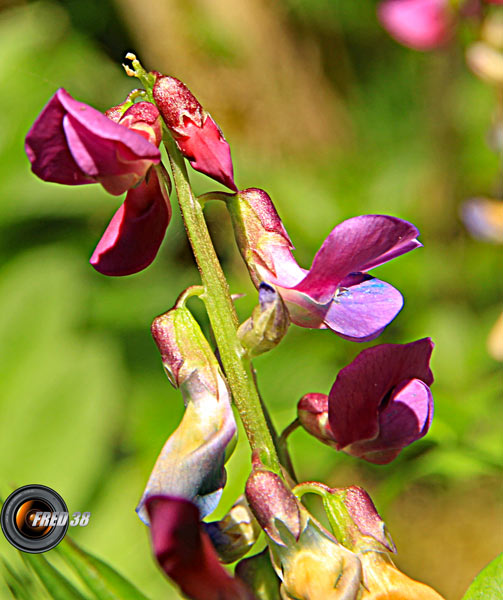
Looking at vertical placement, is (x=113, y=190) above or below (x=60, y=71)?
above

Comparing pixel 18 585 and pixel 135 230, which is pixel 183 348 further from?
pixel 18 585

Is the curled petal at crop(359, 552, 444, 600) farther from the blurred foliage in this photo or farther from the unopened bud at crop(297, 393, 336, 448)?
the blurred foliage

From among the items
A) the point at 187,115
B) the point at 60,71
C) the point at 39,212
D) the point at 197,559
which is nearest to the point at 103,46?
the point at 60,71

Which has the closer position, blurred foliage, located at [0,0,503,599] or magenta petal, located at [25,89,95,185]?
magenta petal, located at [25,89,95,185]

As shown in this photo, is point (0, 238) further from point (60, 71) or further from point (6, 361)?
point (60, 71)

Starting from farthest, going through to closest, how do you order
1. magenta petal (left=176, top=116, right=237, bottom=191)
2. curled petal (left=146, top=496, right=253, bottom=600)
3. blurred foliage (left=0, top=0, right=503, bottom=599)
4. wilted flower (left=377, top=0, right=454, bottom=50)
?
wilted flower (left=377, top=0, right=454, bottom=50), blurred foliage (left=0, top=0, right=503, bottom=599), magenta petal (left=176, top=116, right=237, bottom=191), curled petal (left=146, top=496, right=253, bottom=600)

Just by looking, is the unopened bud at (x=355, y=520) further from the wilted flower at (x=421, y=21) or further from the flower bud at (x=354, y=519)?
the wilted flower at (x=421, y=21)

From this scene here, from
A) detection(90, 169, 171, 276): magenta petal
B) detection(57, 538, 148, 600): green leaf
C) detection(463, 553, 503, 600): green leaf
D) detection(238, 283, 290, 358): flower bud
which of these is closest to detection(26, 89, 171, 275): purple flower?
detection(90, 169, 171, 276): magenta petal
